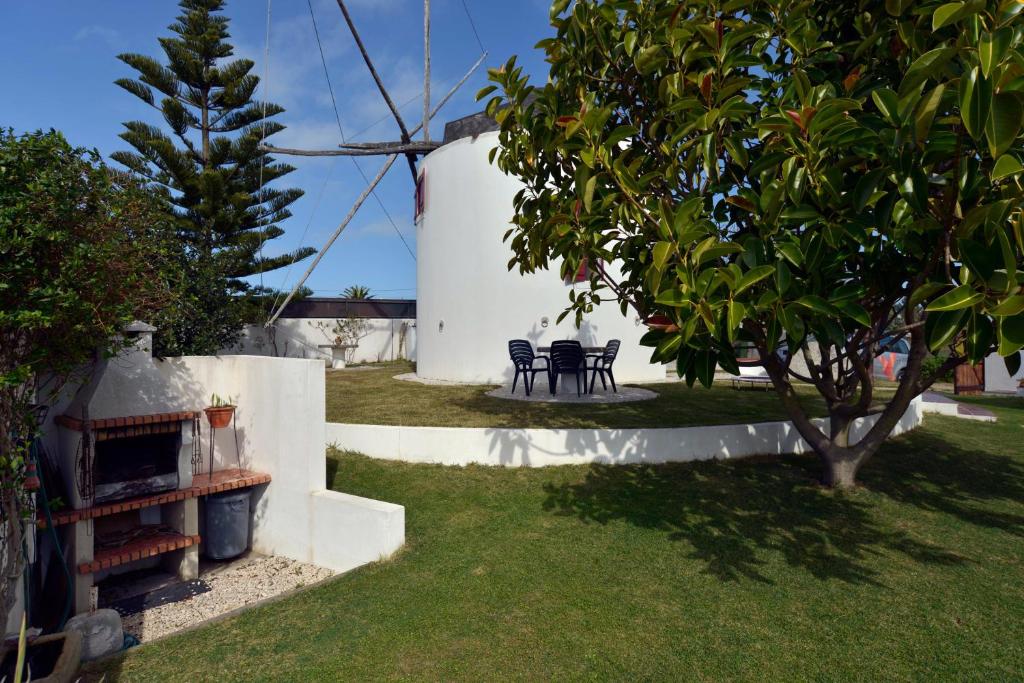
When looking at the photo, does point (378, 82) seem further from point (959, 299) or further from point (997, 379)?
point (997, 379)

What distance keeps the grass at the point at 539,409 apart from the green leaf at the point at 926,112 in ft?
18.2

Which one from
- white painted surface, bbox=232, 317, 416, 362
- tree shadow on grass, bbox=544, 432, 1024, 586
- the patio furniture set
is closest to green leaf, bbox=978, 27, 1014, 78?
tree shadow on grass, bbox=544, 432, 1024, 586

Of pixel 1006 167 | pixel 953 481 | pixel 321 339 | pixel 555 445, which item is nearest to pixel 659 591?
pixel 555 445

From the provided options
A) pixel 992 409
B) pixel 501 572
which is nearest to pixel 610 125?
pixel 501 572

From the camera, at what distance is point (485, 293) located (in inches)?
483

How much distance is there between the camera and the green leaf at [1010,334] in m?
1.79

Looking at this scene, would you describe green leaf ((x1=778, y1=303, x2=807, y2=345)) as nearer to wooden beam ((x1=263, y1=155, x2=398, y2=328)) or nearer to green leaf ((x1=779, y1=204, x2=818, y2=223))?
green leaf ((x1=779, y1=204, x2=818, y2=223))

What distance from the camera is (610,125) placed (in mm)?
4613

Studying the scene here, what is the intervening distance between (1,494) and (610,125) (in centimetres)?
451

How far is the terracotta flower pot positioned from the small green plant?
94mm

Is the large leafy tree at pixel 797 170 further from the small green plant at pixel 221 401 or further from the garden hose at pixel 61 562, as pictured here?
the garden hose at pixel 61 562

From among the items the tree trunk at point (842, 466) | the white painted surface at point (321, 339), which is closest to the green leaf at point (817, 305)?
the tree trunk at point (842, 466)

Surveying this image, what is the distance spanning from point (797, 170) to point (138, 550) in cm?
524

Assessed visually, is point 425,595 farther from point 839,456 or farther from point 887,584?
point 839,456
